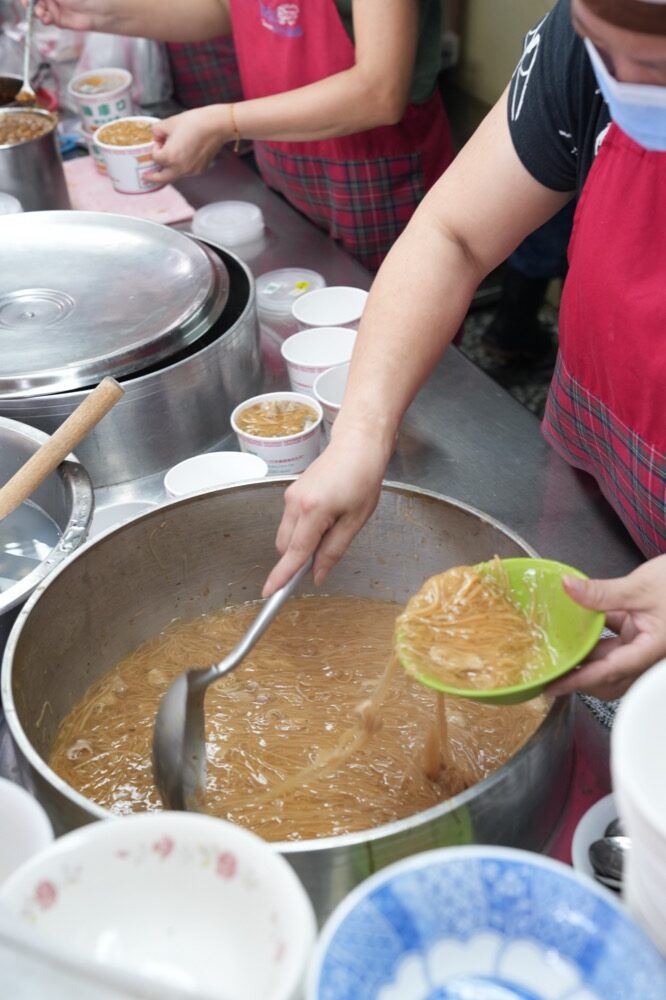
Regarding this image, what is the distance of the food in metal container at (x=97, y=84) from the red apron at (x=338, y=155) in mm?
444

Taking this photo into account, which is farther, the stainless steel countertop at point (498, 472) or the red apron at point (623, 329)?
the stainless steel countertop at point (498, 472)

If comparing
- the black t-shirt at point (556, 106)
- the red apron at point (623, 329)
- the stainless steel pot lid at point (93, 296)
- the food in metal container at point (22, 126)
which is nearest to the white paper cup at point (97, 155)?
the food in metal container at point (22, 126)

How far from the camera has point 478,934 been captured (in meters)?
0.79

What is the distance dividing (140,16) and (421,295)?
2.01 meters

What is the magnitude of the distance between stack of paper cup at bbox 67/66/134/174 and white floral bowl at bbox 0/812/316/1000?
262cm

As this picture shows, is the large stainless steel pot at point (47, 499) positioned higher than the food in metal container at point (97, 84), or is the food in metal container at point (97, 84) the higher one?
the food in metal container at point (97, 84)

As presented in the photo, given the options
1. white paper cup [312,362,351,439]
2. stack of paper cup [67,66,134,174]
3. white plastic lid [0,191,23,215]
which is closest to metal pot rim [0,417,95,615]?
white paper cup [312,362,351,439]

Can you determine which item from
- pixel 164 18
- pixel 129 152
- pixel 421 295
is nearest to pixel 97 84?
pixel 164 18

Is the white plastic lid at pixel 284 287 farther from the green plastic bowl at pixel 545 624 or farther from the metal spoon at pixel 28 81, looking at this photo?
the green plastic bowl at pixel 545 624

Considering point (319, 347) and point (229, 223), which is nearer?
point (319, 347)

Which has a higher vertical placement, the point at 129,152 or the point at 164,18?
the point at 164,18

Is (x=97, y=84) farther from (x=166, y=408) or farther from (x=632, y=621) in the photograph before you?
(x=632, y=621)

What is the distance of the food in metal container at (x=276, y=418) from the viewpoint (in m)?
1.89

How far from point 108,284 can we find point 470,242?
87 cm
